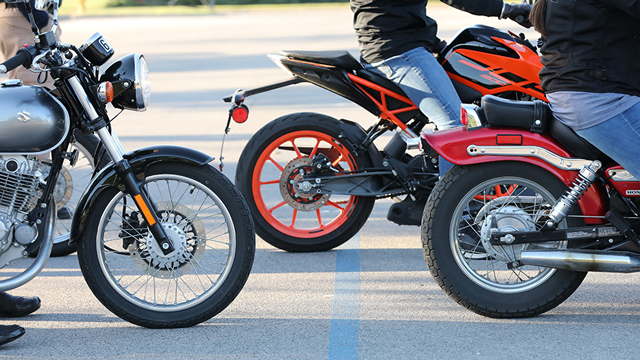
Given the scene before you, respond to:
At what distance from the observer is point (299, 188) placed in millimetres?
4430

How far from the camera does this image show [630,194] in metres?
3.27

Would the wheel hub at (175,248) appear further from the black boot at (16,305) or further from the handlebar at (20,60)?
the handlebar at (20,60)

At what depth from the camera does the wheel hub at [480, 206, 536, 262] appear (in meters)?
3.38

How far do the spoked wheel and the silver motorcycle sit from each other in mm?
788

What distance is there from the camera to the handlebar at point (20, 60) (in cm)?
304

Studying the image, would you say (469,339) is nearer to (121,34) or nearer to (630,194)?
(630,194)

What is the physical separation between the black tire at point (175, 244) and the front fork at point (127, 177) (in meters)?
0.04

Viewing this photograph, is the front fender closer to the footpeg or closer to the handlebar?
the handlebar

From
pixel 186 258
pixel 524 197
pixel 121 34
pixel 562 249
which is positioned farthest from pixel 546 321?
pixel 121 34

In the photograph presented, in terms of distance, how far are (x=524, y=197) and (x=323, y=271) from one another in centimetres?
131

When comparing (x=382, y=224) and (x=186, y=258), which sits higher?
(x=186, y=258)

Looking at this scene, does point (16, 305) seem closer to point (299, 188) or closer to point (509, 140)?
point (299, 188)

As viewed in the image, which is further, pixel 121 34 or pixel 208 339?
pixel 121 34

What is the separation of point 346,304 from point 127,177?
126cm
